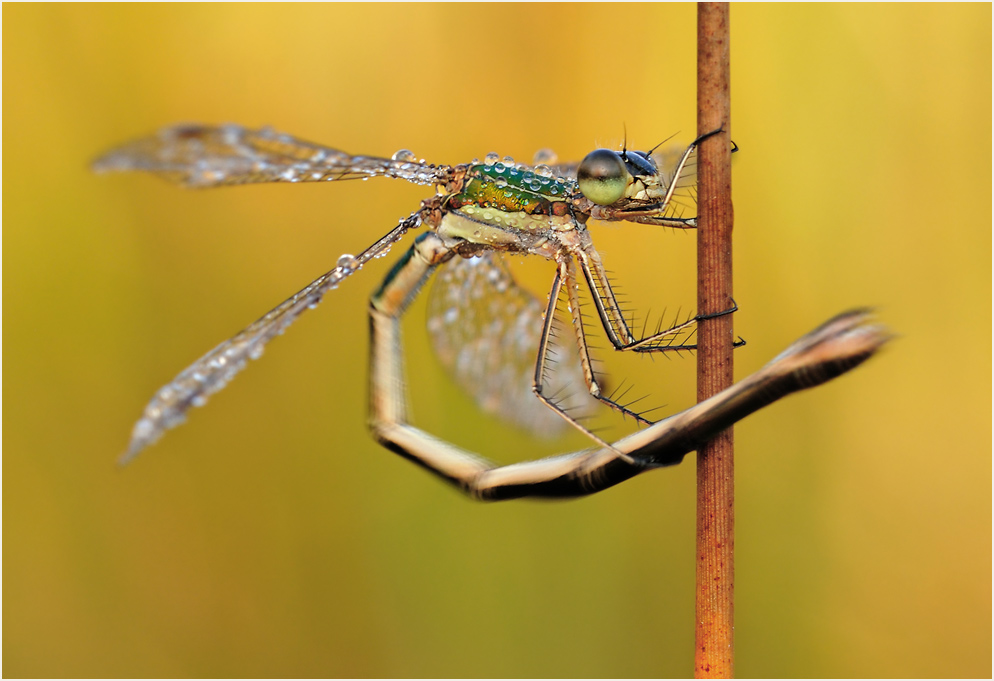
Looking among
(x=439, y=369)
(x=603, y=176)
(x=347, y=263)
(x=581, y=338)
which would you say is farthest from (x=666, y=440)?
(x=439, y=369)

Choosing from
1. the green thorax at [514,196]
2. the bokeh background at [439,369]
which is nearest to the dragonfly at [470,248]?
the green thorax at [514,196]

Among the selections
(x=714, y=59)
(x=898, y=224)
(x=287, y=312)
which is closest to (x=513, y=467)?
(x=287, y=312)

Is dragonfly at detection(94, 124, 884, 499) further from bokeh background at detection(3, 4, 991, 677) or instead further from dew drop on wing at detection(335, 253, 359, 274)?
bokeh background at detection(3, 4, 991, 677)

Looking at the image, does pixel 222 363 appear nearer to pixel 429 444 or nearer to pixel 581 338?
pixel 429 444

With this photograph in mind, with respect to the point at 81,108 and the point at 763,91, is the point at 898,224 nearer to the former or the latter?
the point at 763,91

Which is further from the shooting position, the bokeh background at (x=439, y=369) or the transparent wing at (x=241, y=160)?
the bokeh background at (x=439, y=369)

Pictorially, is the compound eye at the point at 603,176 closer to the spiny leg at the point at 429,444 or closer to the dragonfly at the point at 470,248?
the dragonfly at the point at 470,248

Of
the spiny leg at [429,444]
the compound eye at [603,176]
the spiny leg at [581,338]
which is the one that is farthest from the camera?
the spiny leg at [581,338]
